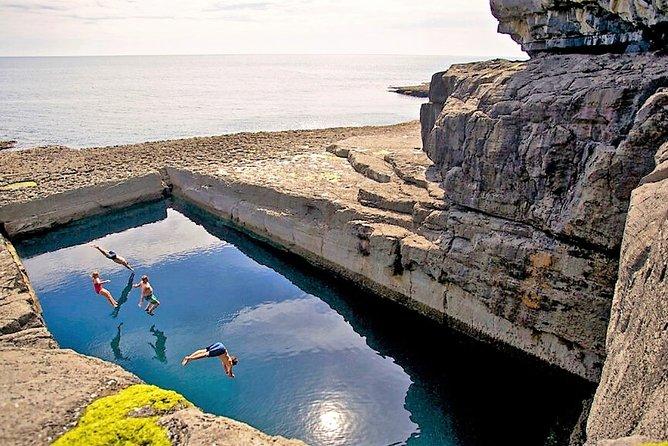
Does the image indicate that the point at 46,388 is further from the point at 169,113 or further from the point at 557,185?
the point at 169,113

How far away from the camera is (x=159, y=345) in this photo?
13.6 m

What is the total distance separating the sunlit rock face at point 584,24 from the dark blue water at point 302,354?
8.61m

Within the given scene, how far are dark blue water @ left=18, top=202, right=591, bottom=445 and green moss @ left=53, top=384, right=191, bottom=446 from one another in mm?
2661

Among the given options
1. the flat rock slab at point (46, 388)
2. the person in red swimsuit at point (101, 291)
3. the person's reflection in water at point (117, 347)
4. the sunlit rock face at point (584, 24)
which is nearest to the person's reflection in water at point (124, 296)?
the person in red swimsuit at point (101, 291)

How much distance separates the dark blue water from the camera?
1113 centimetres

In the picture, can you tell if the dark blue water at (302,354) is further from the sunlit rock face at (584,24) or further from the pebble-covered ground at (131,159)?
the sunlit rock face at (584,24)

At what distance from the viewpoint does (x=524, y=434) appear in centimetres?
1085

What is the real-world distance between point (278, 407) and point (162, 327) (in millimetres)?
4860

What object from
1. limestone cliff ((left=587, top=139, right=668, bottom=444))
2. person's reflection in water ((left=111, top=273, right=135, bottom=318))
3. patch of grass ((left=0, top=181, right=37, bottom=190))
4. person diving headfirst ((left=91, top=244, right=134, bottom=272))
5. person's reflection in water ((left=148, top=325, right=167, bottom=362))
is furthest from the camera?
patch of grass ((left=0, top=181, right=37, bottom=190))

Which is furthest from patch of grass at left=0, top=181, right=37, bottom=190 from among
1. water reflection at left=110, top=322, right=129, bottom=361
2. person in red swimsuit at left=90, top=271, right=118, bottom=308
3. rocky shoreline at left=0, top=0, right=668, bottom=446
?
water reflection at left=110, top=322, right=129, bottom=361

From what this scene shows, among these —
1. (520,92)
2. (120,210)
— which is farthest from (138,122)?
(520,92)

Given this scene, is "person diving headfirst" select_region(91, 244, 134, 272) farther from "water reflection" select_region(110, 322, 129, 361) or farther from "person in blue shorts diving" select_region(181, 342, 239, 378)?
"person in blue shorts diving" select_region(181, 342, 239, 378)

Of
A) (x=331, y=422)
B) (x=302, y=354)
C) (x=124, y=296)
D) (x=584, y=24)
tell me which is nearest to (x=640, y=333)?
Answer: (x=331, y=422)

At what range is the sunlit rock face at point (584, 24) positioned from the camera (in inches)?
479
